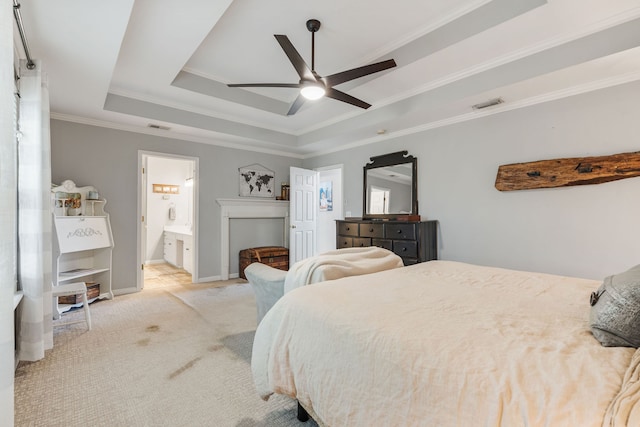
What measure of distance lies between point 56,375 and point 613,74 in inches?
203

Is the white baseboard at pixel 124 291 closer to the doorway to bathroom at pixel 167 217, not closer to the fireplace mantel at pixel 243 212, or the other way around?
the doorway to bathroom at pixel 167 217

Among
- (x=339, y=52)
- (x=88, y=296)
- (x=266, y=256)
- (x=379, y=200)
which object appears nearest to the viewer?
(x=339, y=52)

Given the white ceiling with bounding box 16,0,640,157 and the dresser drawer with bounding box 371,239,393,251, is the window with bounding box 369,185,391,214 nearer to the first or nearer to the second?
the dresser drawer with bounding box 371,239,393,251

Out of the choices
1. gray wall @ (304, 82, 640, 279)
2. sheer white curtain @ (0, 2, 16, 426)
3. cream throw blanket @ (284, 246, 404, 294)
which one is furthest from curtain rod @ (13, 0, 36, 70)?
gray wall @ (304, 82, 640, 279)

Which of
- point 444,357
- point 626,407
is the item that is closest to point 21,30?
point 444,357

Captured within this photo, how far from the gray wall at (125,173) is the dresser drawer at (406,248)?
306cm

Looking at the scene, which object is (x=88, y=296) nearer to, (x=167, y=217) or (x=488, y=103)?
(x=167, y=217)

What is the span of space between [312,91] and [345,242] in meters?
2.55

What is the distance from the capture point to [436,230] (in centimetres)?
405

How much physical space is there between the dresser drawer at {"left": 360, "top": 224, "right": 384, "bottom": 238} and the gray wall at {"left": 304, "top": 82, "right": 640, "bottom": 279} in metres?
0.67

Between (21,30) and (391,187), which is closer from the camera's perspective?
(21,30)

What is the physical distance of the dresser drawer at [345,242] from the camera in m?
4.54

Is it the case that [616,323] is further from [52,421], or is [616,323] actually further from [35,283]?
[35,283]

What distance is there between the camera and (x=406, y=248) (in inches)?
152
